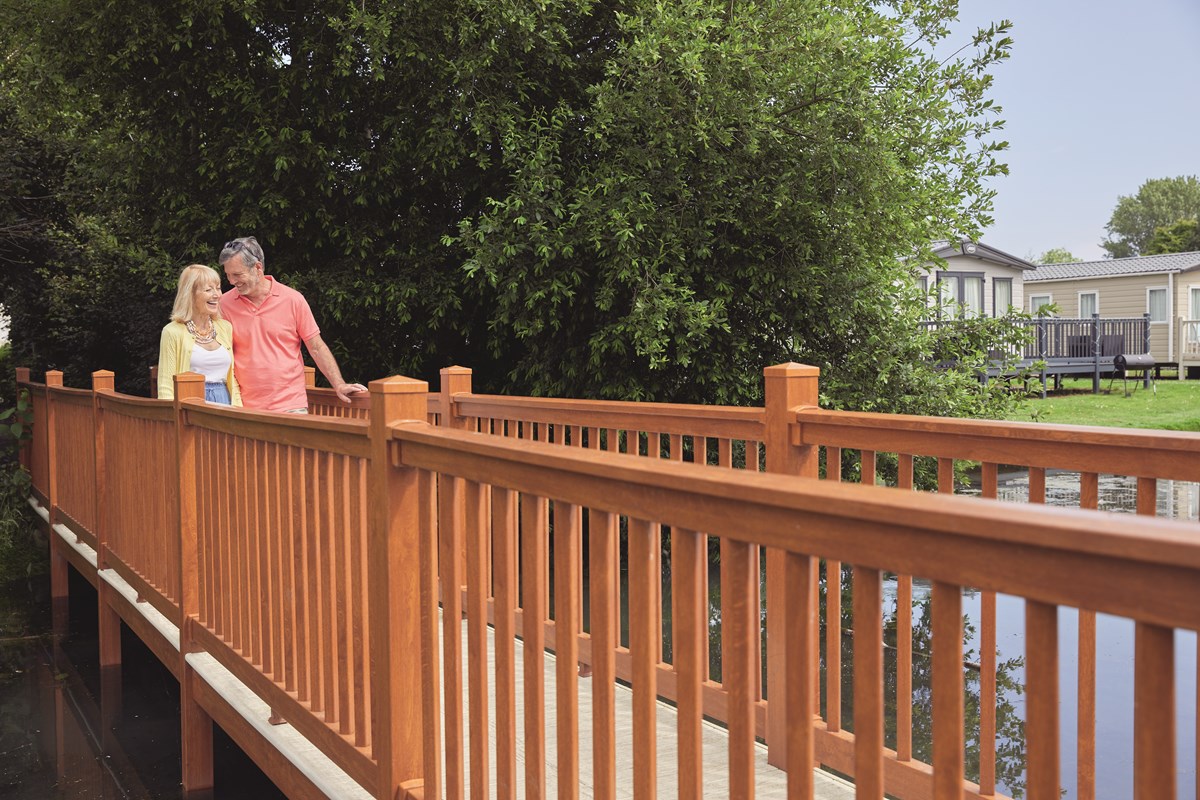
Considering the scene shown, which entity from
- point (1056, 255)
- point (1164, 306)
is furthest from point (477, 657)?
point (1056, 255)

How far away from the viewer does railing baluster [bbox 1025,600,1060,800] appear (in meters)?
1.28

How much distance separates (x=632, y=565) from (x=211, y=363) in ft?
14.5

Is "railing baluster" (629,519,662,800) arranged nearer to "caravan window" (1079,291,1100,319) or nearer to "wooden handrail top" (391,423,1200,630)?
"wooden handrail top" (391,423,1200,630)

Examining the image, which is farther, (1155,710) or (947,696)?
(947,696)

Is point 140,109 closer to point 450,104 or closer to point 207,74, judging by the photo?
point 207,74

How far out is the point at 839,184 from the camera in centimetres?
964

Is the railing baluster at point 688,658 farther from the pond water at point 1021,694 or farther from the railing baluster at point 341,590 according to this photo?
the pond water at point 1021,694

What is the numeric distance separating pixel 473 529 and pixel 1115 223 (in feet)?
325

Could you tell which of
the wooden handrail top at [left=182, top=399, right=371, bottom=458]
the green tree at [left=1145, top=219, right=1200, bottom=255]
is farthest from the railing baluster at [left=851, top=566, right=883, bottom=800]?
the green tree at [left=1145, top=219, right=1200, bottom=255]

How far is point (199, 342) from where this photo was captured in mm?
5863

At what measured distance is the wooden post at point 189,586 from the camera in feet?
16.0

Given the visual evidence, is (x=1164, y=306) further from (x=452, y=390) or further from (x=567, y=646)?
(x=567, y=646)

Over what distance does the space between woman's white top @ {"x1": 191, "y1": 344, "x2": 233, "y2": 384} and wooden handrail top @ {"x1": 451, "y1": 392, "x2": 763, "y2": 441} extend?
4.08 ft

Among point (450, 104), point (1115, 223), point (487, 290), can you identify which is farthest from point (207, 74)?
point (1115, 223)
